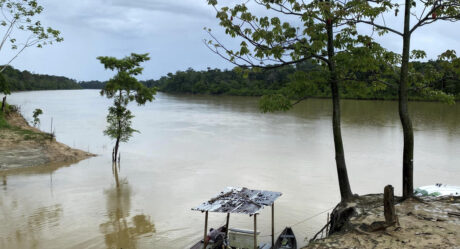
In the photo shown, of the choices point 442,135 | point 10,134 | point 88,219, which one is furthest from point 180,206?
point 442,135

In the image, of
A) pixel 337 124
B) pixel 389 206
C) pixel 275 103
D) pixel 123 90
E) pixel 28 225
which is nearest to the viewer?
pixel 389 206

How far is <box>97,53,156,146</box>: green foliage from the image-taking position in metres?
18.4

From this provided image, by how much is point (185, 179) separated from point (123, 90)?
5.50 metres

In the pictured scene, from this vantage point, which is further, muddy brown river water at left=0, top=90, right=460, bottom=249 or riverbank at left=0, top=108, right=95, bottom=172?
riverbank at left=0, top=108, right=95, bottom=172

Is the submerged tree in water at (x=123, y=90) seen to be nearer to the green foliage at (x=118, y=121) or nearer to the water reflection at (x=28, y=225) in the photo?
the green foliage at (x=118, y=121)

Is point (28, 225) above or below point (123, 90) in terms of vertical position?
below

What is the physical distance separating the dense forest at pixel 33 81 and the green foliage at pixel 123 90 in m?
75.7

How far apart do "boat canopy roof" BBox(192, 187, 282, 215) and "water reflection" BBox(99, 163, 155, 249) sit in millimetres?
3142

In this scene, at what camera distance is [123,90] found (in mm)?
19078

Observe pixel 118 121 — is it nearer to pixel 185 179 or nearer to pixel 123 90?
pixel 123 90

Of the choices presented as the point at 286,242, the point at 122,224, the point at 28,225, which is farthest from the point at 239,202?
the point at 28,225

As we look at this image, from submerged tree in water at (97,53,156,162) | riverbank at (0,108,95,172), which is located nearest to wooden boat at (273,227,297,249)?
submerged tree in water at (97,53,156,162)

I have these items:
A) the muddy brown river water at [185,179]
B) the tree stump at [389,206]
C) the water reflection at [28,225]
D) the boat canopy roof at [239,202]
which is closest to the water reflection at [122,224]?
the muddy brown river water at [185,179]

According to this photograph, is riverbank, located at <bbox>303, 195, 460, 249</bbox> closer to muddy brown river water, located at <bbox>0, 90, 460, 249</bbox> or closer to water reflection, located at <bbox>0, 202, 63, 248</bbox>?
muddy brown river water, located at <bbox>0, 90, 460, 249</bbox>
